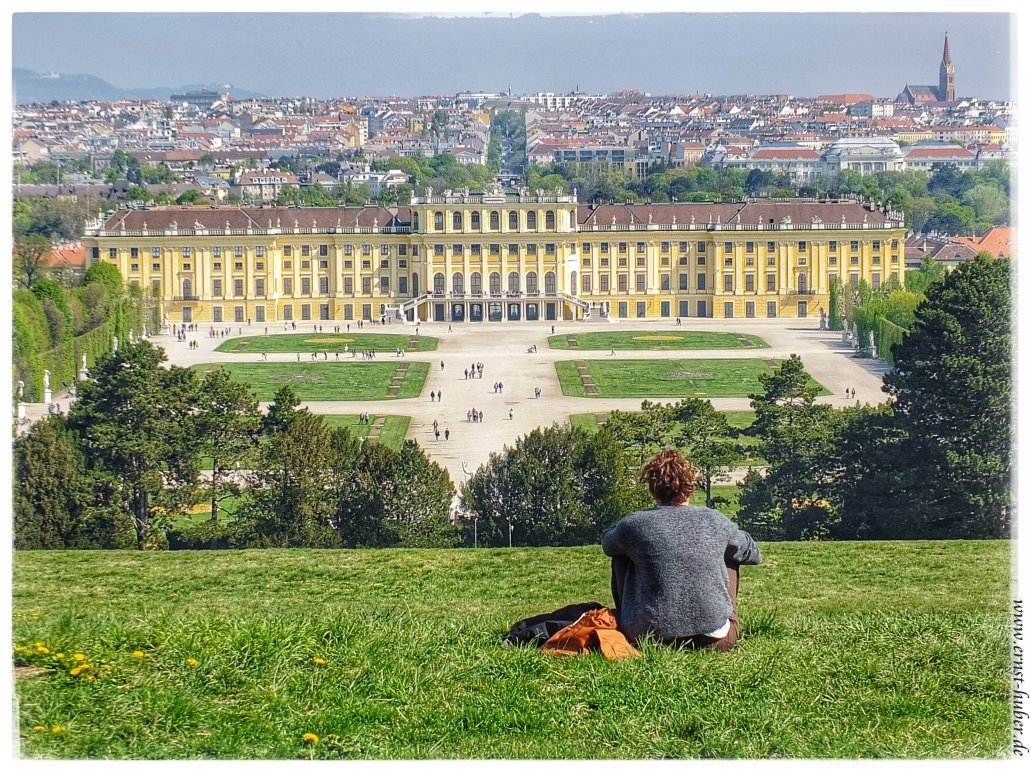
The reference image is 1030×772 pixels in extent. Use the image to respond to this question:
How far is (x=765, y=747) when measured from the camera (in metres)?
4.22

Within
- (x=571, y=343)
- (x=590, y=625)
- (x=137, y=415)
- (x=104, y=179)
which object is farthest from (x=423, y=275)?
(x=590, y=625)

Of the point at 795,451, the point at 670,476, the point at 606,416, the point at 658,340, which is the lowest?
the point at 606,416

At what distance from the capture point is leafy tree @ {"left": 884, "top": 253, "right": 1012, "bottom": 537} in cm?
1459

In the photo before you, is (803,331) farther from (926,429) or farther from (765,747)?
(765,747)

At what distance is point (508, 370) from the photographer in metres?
32.8

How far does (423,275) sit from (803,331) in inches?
494

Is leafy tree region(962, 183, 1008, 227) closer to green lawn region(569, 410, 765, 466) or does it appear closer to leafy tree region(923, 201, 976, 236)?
leafy tree region(923, 201, 976, 236)

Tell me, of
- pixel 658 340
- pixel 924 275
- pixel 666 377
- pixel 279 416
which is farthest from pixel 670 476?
pixel 924 275

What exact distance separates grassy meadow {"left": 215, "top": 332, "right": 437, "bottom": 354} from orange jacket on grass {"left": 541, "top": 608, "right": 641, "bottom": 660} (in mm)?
32949

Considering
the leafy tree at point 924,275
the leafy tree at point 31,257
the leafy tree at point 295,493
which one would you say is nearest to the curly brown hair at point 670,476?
the leafy tree at point 295,493

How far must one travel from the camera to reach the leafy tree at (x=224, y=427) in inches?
667

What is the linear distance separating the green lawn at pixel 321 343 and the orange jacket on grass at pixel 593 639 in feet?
106

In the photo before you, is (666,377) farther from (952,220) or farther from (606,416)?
(952,220)

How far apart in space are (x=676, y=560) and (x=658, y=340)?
35151mm
